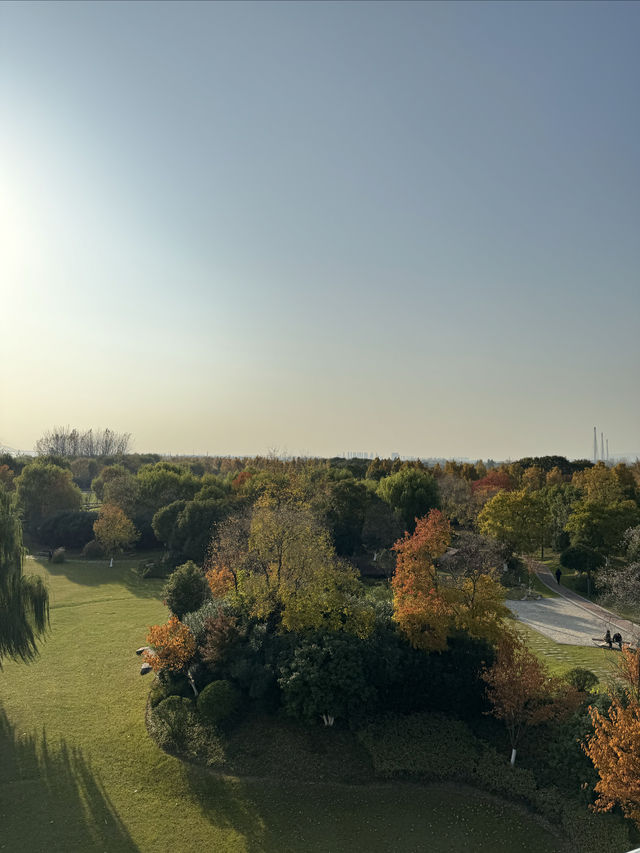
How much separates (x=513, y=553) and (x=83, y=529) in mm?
43606

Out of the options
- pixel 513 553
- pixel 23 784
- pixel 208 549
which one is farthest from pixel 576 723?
pixel 208 549

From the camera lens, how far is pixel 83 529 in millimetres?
53562

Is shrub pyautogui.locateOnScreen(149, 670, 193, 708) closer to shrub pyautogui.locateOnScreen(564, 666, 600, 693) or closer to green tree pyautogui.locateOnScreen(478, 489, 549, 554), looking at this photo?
shrub pyautogui.locateOnScreen(564, 666, 600, 693)

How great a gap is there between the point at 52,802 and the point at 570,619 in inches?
1162

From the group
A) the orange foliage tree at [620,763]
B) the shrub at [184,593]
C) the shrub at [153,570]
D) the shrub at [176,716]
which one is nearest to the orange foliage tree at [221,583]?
the shrub at [184,593]

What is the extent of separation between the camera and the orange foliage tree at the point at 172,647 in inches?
845

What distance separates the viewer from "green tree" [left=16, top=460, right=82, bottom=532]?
59406 mm

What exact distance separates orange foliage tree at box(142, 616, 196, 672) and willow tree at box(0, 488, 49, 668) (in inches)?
187

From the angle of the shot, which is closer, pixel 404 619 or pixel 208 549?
pixel 404 619

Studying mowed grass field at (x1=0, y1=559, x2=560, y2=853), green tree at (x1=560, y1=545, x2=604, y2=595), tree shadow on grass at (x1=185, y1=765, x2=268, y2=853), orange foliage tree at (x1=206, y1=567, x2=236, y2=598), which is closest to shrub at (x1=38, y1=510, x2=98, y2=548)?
orange foliage tree at (x1=206, y1=567, x2=236, y2=598)

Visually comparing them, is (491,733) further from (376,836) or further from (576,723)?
(376,836)

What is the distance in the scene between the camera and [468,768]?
1720cm

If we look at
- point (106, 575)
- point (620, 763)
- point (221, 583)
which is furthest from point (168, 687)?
point (106, 575)

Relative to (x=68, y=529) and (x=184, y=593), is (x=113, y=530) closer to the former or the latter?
(x=68, y=529)
